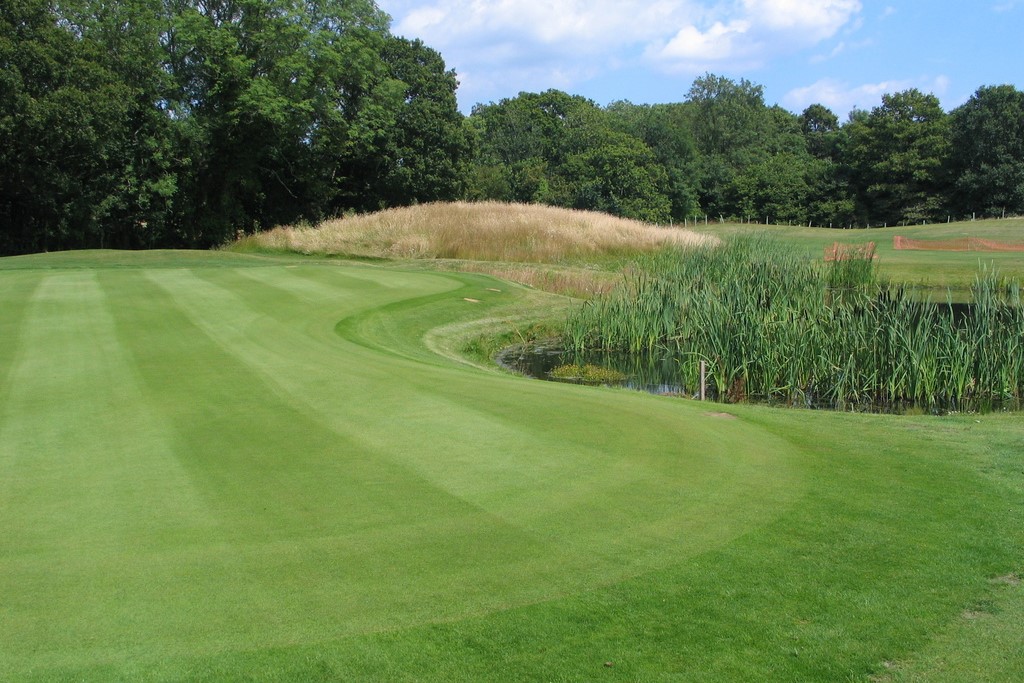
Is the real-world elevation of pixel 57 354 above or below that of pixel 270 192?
below

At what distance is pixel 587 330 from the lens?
1656 cm

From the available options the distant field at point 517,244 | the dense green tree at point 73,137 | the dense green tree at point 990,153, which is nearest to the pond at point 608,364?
the distant field at point 517,244

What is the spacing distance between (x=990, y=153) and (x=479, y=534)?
73.3 m

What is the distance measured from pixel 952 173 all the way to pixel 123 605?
249 ft

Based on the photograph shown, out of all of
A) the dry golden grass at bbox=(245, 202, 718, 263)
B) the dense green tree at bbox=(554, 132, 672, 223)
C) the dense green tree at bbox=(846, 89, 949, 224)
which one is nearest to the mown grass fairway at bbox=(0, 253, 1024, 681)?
the dry golden grass at bbox=(245, 202, 718, 263)

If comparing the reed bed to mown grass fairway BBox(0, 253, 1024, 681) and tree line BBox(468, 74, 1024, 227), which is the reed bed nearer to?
mown grass fairway BBox(0, 253, 1024, 681)

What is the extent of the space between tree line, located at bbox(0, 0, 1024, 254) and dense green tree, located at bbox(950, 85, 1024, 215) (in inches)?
5.3

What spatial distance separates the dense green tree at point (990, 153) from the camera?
65.8 m

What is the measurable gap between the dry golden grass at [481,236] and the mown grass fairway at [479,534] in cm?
2141

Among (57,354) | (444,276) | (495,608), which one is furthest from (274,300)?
(495,608)

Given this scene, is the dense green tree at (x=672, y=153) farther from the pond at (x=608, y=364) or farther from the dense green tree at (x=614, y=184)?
the pond at (x=608, y=364)

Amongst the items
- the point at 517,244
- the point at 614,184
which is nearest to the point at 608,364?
the point at 517,244

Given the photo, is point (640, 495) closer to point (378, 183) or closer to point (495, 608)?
point (495, 608)

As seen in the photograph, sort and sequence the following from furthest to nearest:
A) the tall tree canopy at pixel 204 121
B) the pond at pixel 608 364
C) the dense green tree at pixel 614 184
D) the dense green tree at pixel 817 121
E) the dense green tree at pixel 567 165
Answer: the dense green tree at pixel 817 121 → the dense green tree at pixel 567 165 → the dense green tree at pixel 614 184 → the tall tree canopy at pixel 204 121 → the pond at pixel 608 364
